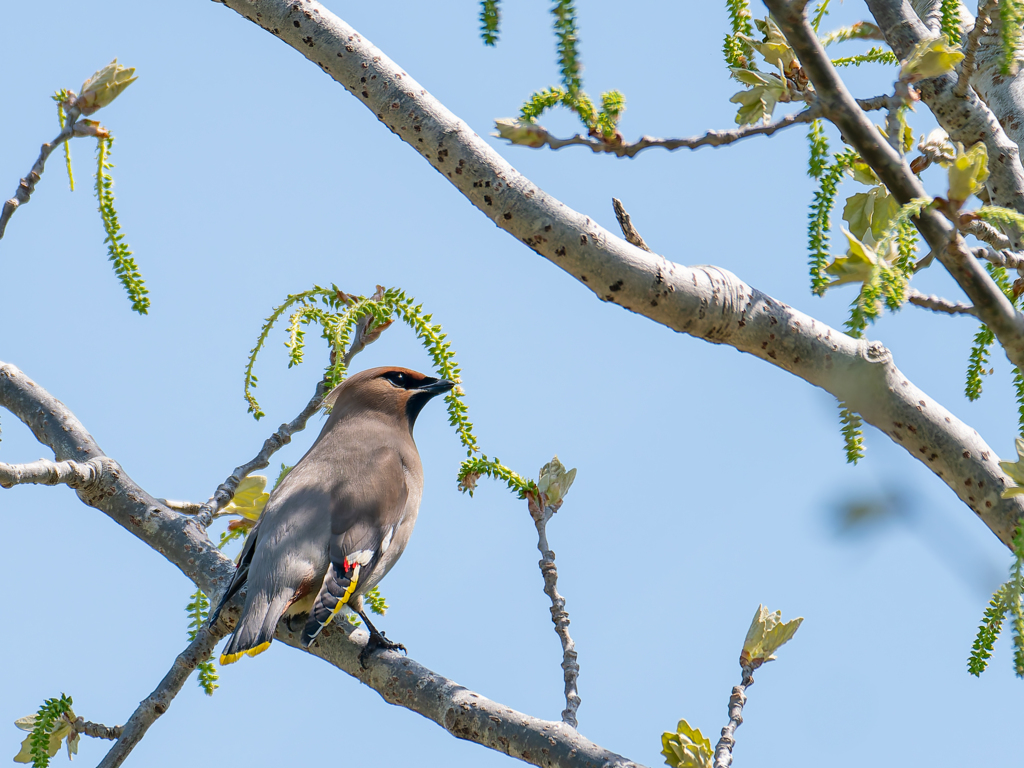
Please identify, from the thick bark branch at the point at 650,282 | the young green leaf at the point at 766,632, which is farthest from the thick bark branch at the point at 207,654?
the thick bark branch at the point at 650,282

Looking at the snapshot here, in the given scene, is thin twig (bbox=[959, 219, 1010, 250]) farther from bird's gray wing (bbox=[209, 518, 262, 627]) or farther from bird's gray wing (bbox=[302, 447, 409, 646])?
bird's gray wing (bbox=[209, 518, 262, 627])

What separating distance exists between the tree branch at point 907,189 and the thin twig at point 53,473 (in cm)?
222

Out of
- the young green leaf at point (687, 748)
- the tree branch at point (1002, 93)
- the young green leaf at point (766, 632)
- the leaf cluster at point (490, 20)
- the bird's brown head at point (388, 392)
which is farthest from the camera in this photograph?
the bird's brown head at point (388, 392)

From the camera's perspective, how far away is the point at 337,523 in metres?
3.87

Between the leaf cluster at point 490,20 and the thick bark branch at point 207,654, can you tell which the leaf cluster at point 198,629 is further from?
the leaf cluster at point 490,20

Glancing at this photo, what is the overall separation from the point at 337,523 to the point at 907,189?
9.04ft

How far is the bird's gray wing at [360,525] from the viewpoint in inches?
132

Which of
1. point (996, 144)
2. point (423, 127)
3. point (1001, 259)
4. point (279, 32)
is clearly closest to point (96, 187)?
point (279, 32)

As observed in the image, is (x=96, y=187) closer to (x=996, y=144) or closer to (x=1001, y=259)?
(x=1001, y=259)

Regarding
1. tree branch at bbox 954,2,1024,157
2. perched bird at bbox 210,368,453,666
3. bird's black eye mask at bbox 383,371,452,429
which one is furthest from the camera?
bird's black eye mask at bbox 383,371,452,429

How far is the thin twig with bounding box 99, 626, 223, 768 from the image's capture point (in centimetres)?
249

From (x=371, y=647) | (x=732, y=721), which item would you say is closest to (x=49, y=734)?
(x=371, y=647)

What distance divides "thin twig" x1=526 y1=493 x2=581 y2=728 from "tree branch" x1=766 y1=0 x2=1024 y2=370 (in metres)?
1.50

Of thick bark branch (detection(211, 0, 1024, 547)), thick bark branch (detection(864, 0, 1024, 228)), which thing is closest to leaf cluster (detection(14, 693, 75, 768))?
thick bark branch (detection(211, 0, 1024, 547))
